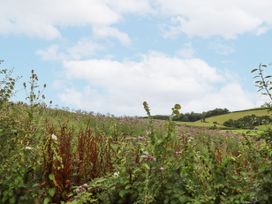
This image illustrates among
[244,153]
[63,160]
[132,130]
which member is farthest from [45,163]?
[132,130]

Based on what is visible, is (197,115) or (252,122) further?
(197,115)

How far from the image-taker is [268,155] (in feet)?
19.3

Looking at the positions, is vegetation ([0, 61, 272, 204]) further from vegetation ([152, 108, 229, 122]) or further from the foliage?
vegetation ([152, 108, 229, 122])

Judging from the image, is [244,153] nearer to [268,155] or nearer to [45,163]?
[268,155]

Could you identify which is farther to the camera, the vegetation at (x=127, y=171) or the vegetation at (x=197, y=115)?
the vegetation at (x=197, y=115)

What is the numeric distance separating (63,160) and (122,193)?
111 centimetres

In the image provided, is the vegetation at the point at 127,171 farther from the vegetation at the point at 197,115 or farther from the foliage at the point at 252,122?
the vegetation at the point at 197,115

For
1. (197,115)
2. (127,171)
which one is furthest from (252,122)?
(197,115)

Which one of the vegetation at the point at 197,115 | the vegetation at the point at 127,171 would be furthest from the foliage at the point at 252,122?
the vegetation at the point at 197,115

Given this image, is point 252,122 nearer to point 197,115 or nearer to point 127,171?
point 127,171

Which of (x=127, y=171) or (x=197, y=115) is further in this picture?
(x=197, y=115)

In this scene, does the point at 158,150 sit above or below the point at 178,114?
below

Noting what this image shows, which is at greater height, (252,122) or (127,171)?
(252,122)

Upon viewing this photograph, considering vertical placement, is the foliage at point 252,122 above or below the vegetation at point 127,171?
above
